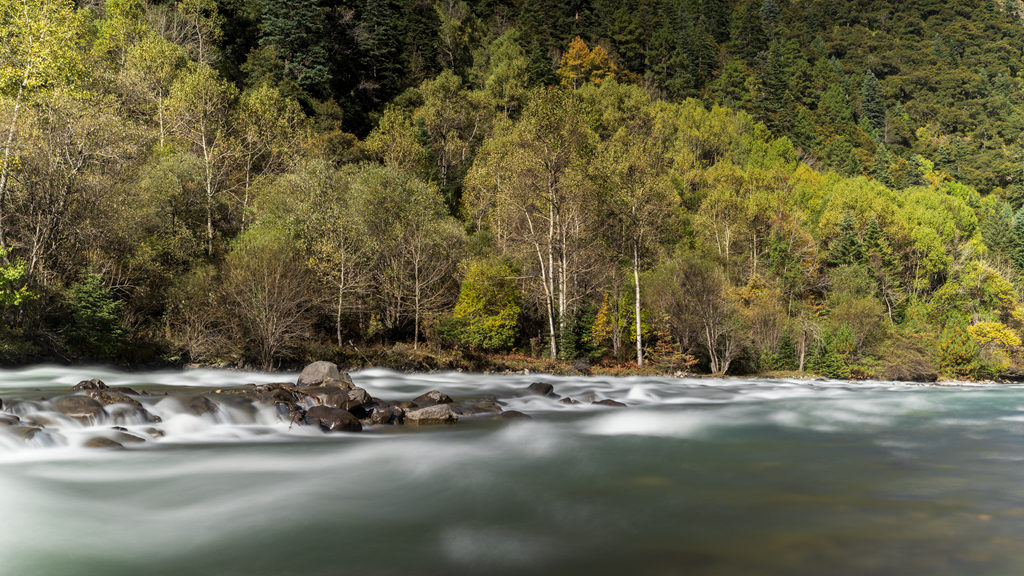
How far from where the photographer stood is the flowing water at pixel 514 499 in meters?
8.04

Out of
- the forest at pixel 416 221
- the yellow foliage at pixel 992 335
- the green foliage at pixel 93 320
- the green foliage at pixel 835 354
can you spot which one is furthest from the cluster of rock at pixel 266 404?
the yellow foliage at pixel 992 335

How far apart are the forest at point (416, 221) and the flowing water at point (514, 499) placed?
11.8m

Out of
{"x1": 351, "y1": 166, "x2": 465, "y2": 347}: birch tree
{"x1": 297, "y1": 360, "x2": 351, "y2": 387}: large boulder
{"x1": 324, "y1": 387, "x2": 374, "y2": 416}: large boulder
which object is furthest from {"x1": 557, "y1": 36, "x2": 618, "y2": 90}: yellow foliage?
{"x1": 324, "y1": 387, "x2": 374, "y2": 416}: large boulder

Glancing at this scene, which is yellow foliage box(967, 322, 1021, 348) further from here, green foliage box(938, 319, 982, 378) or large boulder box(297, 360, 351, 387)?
large boulder box(297, 360, 351, 387)

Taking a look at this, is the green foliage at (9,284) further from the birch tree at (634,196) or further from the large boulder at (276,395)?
the birch tree at (634,196)

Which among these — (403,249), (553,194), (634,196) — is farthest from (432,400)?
(634,196)

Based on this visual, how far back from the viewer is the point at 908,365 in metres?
46.5

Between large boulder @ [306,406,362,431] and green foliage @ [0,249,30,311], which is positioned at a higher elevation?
green foliage @ [0,249,30,311]

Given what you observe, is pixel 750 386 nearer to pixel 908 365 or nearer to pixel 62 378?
pixel 908 365

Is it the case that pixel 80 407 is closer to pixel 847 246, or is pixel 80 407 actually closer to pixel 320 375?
pixel 320 375

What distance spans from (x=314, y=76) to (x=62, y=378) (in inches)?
2201

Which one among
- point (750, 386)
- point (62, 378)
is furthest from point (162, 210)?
point (750, 386)

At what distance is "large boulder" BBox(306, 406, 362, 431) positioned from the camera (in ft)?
55.1

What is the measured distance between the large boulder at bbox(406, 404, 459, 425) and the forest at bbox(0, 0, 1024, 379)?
14.4 m
